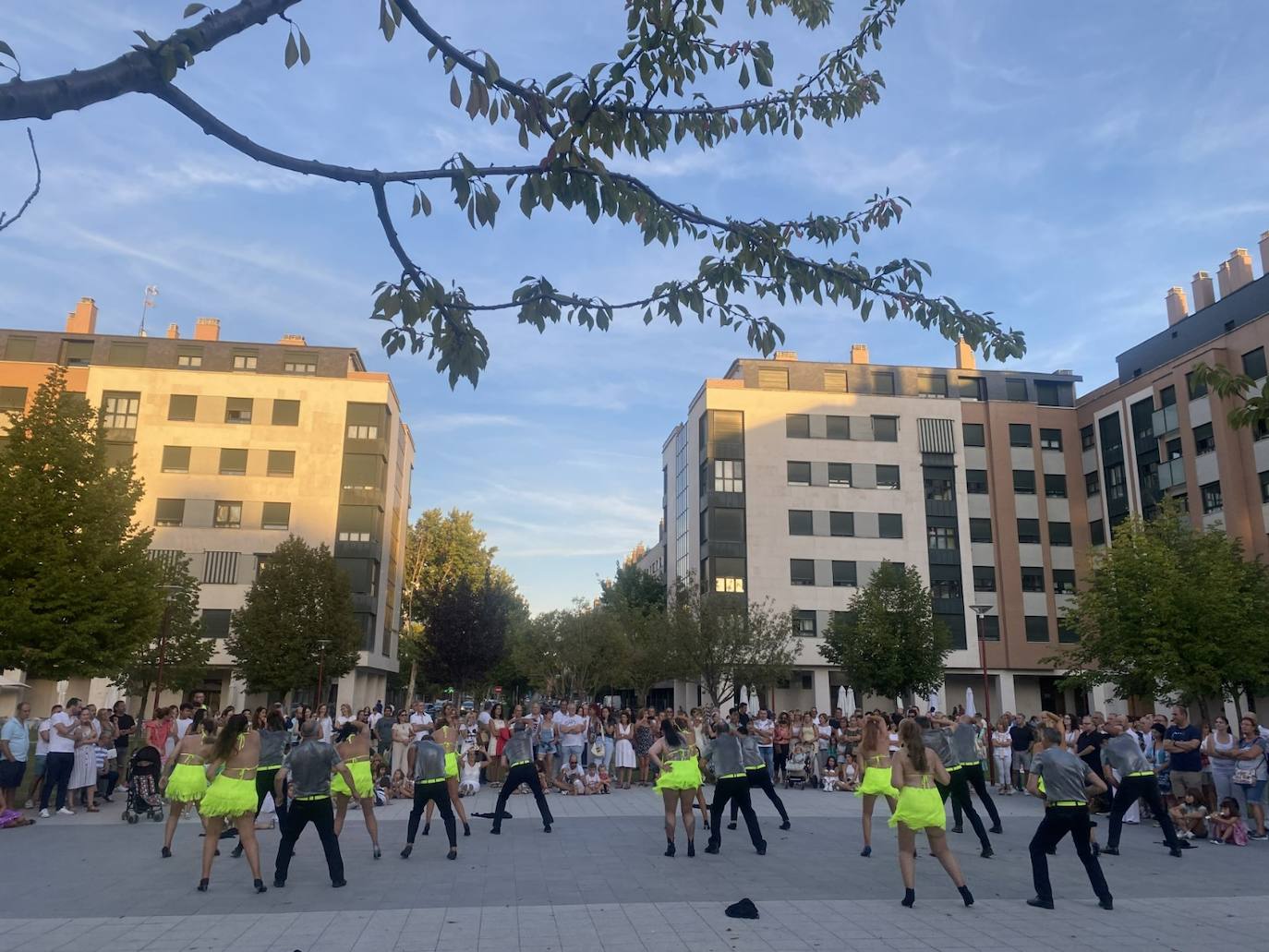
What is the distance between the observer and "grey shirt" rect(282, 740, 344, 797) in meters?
9.61

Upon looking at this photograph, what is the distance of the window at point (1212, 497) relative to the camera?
40812 millimetres

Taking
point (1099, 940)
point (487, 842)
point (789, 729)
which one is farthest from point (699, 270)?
point (789, 729)

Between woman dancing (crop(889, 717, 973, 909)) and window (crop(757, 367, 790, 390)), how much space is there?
46.9 meters

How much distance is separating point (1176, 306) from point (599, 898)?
51.5m

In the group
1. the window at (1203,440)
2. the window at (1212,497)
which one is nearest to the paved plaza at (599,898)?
the window at (1212,497)

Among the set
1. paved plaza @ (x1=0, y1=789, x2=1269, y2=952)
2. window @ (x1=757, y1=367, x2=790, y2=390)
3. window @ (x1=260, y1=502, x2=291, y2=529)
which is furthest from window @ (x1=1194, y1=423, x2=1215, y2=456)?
window @ (x1=260, y1=502, x2=291, y2=529)

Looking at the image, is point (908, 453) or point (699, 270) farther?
point (908, 453)

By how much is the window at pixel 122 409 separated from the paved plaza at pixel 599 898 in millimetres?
39424

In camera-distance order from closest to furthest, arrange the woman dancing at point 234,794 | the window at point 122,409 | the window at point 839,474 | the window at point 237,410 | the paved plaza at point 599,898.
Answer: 1. the paved plaza at point 599,898
2. the woman dancing at point 234,794
3. the window at point 122,409
4. the window at point 237,410
5. the window at point 839,474

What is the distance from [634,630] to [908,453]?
1922 cm

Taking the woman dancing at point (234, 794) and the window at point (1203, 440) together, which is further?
the window at point (1203, 440)

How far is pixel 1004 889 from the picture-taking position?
9922mm

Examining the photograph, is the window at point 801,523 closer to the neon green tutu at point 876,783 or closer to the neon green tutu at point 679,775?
the neon green tutu at point 876,783

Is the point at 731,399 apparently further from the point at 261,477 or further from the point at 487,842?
the point at 487,842
